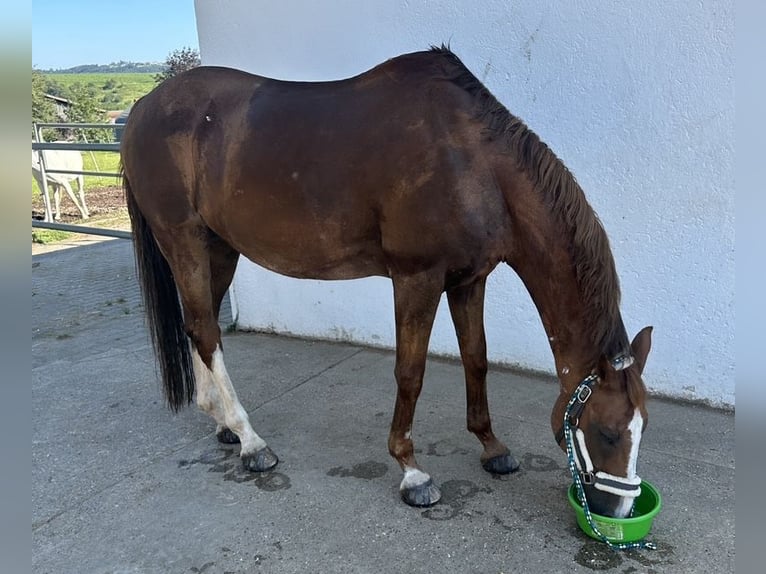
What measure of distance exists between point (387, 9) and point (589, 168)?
1.49m

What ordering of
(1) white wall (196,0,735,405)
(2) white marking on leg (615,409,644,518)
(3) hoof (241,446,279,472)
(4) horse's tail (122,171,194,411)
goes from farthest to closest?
(4) horse's tail (122,171,194,411), (1) white wall (196,0,735,405), (3) hoof (241,446,279,472), (2) white marking on leg (615,409,644,518)

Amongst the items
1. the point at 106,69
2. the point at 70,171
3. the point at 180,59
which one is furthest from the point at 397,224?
the point at 180,59

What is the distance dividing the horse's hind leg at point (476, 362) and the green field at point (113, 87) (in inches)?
498

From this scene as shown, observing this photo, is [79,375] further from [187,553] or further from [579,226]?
[579,226]

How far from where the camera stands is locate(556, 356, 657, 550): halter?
6.01 ft

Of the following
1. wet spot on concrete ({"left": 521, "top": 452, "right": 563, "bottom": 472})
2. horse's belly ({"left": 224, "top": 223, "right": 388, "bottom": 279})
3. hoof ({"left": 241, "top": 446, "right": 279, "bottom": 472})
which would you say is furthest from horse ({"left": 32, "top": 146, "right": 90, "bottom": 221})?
wet spot on concrete ({"left": 521, "top": 452, "right": 563, "bottom": 472})

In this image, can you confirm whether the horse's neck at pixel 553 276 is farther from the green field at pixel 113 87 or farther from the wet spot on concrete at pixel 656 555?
the green field at pixel 113 87

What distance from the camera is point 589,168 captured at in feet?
9.98

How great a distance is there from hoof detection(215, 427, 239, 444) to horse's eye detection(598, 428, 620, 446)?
1699 millimetres

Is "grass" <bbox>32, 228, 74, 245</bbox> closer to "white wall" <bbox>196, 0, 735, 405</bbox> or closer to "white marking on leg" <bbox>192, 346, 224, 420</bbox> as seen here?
"white wall" <bbox>196, 0, 735, 405</bbox>

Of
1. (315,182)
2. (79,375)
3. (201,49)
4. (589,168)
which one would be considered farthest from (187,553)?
→ (201,49)

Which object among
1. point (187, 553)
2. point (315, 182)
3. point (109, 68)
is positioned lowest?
point (187, 553)

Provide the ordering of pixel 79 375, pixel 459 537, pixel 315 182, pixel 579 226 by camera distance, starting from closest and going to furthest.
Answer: pixel 579 226, pixel 459 537, pixel 315 182, pixel 79 375

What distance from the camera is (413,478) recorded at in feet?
7.47
